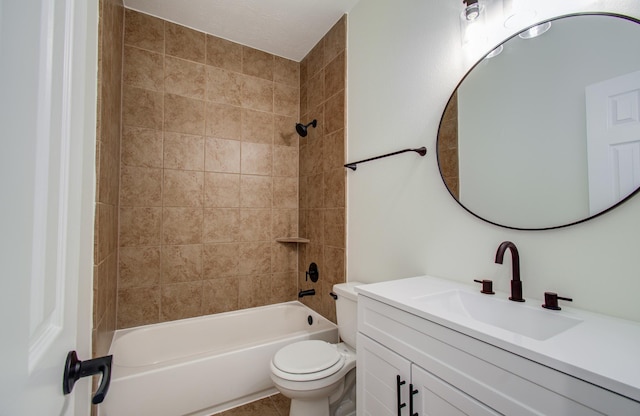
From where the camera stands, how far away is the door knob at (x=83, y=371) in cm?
48

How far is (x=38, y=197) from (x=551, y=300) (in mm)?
1255

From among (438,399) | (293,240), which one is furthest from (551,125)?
(293,240)

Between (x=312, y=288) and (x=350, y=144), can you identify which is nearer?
(x=350, y=144)

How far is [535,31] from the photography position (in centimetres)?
98

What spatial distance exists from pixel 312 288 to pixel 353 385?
2.73ft

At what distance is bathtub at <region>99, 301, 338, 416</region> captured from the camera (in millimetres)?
1428

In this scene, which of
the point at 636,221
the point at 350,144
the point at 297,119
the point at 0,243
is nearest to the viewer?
the point at 0,243

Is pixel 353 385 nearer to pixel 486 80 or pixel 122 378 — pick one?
pixel 122 378

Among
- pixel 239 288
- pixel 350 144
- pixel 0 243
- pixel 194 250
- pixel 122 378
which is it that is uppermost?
pixel 350 144

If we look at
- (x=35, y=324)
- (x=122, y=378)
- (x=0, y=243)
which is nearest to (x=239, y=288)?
(x=122, y=378)

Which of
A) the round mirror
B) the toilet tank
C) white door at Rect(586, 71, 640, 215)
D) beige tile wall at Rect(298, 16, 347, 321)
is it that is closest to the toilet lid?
the toilet tank

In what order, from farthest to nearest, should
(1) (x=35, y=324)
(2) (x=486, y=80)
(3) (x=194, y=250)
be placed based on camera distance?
(3) (x=194, y=250) < (2) (x=486, y=80) < (1) (x=35, y=324)

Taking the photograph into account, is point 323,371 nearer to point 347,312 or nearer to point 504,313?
point 347,312

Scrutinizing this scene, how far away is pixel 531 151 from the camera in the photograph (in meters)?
0.99
